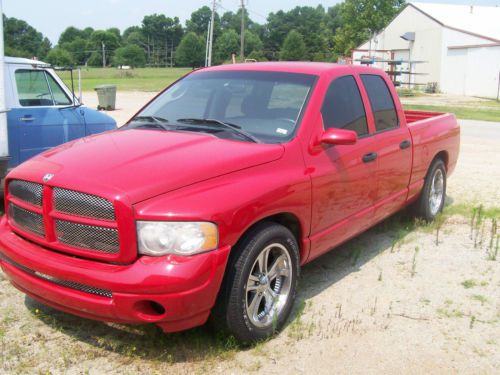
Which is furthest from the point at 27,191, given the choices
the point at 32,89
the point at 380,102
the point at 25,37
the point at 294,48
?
the point at 25,37

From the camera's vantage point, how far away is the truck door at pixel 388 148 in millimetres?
5117

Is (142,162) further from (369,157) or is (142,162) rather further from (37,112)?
(37,112)

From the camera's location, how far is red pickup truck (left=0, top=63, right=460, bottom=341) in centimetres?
315

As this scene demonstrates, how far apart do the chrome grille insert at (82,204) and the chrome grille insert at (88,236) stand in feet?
0.23

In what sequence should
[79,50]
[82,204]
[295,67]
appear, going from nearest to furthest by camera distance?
[82,204] → [295,67] → [79,50]

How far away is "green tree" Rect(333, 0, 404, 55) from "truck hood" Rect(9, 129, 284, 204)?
58097 millimetres

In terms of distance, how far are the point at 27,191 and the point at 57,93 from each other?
4234 mm

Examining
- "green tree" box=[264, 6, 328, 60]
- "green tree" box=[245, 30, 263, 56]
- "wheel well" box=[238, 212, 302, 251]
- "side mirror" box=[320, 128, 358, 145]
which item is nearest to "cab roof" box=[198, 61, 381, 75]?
"side mirror" box=[320, 128, 358, 145]

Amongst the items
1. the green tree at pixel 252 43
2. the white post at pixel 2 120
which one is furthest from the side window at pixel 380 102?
the green tree at pixel 252 43

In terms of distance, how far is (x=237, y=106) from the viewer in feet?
14.8

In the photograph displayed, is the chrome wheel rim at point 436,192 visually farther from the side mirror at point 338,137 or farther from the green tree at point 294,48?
the green tree at point 294,48

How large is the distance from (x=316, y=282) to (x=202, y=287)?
6.18 feet

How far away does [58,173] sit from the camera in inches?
135

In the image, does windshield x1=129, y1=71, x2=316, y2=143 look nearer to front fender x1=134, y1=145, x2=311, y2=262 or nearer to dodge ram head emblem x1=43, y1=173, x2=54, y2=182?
front fender x1=134, y1=145, x2=311, y2=262
